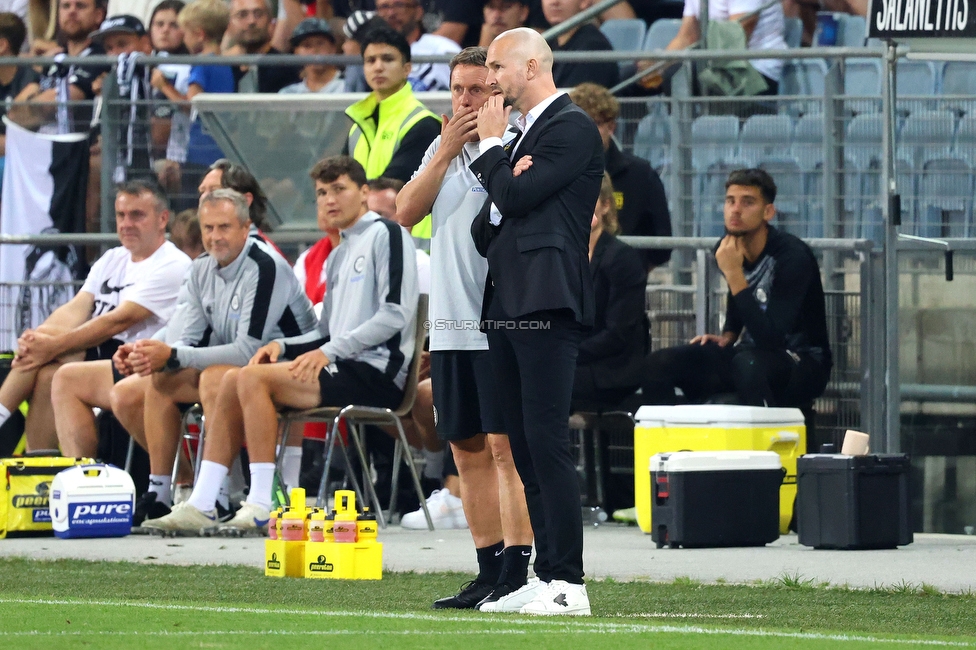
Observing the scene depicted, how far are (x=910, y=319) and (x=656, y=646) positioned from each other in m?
5.13

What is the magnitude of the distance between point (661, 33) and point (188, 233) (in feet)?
11.8

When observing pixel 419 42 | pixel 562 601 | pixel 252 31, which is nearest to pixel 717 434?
pixel 562 601

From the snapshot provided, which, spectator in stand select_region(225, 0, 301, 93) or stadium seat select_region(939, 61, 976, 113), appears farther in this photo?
spectator in stand select_region(225, 0, 301, 93)

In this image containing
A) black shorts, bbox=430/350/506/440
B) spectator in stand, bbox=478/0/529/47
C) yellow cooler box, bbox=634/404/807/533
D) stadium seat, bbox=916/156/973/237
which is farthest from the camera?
spectator in stand, bbox=478/0/529/47

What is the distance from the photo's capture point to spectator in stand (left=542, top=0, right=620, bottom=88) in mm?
10961

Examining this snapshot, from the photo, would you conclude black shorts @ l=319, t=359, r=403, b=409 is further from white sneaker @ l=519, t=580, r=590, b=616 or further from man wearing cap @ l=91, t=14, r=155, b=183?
white sneaker @ l=519, t=580, r=590, b=616

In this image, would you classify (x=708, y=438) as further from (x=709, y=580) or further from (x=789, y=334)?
(x=709, y=580)

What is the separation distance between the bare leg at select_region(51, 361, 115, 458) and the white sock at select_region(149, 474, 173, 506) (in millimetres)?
689

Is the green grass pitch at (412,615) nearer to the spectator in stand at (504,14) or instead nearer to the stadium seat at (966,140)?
the stadium seat at (966,140)

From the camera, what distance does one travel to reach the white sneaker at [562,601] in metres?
5.54

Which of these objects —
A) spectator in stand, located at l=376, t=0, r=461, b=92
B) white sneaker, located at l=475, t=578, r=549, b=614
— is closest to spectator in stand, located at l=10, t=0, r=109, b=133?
spectator in stand, located at l=376, t=0, r=461, b=92

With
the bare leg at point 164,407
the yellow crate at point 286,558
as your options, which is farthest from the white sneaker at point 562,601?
the bare leg at point 164,407

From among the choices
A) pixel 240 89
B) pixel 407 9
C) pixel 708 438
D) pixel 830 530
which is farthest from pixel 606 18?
pixel 830 530

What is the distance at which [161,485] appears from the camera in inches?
382
